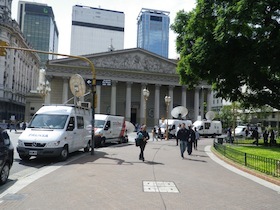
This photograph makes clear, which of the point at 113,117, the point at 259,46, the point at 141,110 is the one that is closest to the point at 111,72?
the point at 141,110

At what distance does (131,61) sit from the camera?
64250mm

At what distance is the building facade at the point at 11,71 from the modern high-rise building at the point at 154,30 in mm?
75677

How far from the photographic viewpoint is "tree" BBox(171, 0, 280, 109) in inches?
739

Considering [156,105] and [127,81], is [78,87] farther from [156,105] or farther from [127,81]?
[156,105]

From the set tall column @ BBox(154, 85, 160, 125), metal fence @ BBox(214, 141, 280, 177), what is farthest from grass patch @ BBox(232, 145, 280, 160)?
tall column @ BBox(154, 85, 160, 125)

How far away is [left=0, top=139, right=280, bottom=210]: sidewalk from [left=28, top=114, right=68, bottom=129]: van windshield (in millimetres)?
3131

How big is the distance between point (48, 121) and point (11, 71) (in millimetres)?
68141

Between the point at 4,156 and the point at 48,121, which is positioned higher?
the point at 48,121

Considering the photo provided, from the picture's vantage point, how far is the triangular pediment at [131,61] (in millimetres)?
62125

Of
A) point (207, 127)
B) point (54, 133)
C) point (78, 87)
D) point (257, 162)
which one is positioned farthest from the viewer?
point (207, 127)

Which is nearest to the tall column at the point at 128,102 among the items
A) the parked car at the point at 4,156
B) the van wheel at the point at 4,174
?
the parked car at the point at 4,156

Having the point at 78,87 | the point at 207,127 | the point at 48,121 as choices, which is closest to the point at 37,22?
the point at 207,127

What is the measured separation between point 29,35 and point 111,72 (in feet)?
283

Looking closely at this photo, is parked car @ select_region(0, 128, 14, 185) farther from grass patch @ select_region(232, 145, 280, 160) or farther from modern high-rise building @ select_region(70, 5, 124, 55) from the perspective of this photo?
modern high-rise building @ select_region(70, 5, 124, 55)
